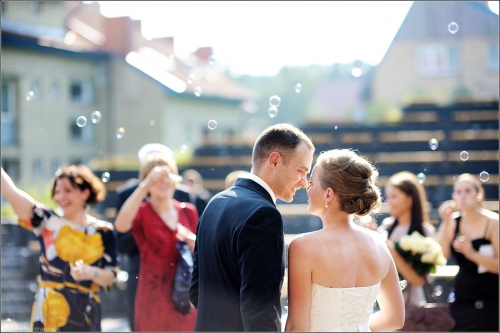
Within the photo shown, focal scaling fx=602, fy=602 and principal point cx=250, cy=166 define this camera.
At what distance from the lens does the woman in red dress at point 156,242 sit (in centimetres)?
359

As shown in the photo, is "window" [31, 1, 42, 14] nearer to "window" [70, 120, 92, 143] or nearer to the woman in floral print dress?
"window" [70, 120, 92, 143]

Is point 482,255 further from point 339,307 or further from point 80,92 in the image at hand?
point 80,92

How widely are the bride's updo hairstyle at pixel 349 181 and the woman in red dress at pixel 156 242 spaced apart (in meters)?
1.56

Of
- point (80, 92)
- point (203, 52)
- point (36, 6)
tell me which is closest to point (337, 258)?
point (36, 6)

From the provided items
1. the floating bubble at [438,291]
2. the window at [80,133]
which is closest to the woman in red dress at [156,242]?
the floating bubble at [438,291]

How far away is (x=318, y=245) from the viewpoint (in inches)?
87.6

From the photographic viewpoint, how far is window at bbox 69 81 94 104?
663 inches

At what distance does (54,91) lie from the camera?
16.0 m

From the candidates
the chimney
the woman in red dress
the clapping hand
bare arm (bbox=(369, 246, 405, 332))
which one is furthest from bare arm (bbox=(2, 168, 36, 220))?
the chimney

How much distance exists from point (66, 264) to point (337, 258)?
5.99ft

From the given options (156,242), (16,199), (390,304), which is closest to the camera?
(390,304)

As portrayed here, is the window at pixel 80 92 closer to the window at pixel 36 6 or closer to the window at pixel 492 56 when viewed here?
the window at pixel 36 6

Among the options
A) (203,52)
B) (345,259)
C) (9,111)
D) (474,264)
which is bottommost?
(474,264)

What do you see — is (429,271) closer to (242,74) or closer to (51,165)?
(51,165)
